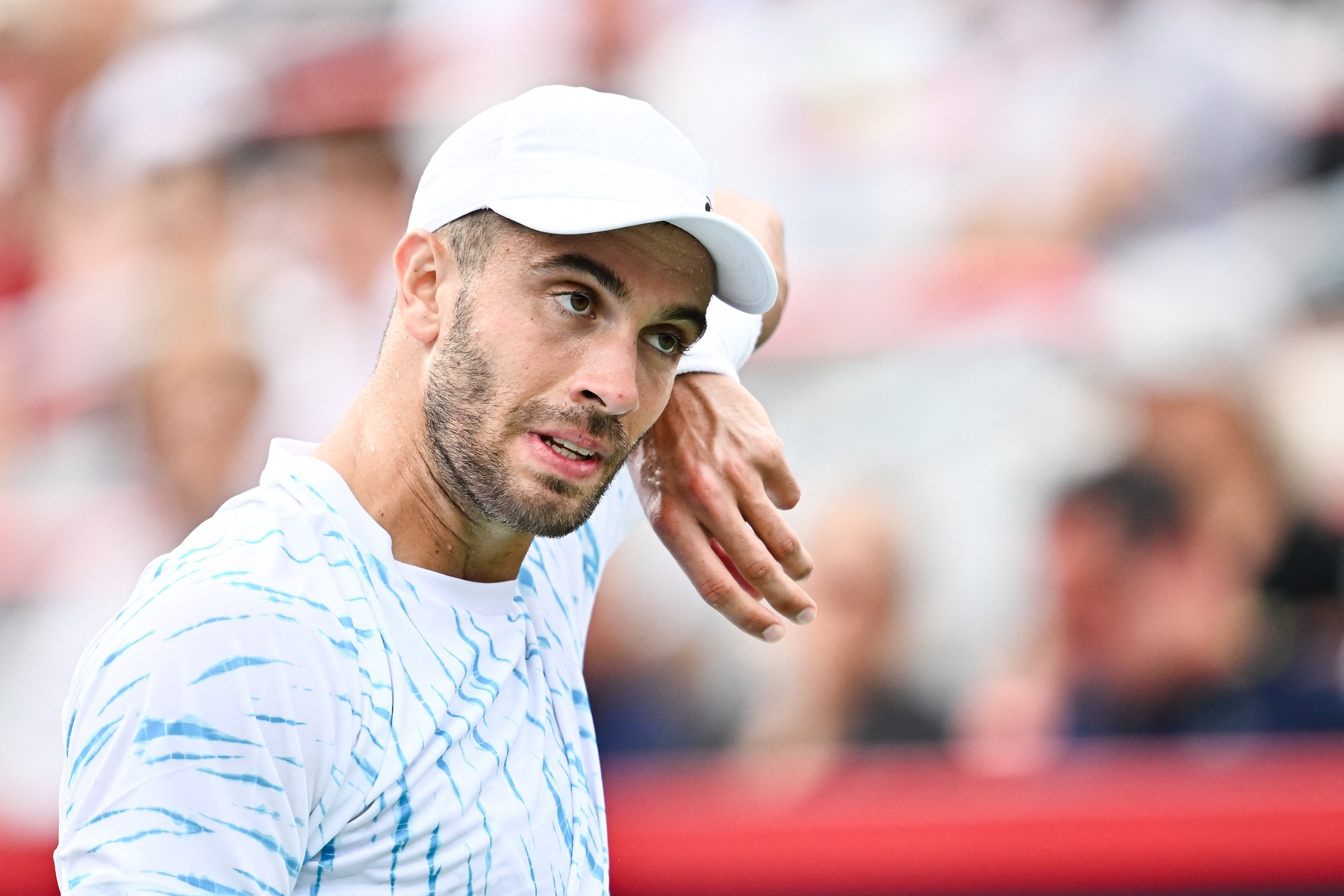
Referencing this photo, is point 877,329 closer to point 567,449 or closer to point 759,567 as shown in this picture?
point 759,567

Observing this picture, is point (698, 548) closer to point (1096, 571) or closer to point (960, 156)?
point (1096, 571)

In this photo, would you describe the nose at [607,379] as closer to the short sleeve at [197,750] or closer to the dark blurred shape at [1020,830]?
the short sleeve at [197,750]

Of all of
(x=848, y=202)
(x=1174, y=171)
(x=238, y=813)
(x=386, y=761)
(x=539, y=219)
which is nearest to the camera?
(x=238, y=813)

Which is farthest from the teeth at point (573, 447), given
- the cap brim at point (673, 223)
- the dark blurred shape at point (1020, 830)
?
the dark blurred shape at point (1020, 830)

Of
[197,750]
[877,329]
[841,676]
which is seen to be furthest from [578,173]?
[877,329]

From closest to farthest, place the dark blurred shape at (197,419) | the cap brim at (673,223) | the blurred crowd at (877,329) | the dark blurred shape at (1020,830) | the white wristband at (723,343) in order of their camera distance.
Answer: the cap brim at (673,223), the white wristband at (723,343), the dark blurred shape at (1020,830), the blurred crowd at (877,329), the dark blurred shape at (197,419)

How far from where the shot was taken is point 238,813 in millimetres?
1268

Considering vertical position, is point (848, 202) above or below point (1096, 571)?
above

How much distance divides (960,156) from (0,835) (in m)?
3.71

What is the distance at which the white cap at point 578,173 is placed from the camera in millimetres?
1539

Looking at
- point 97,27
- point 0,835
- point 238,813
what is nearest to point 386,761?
point 238,813

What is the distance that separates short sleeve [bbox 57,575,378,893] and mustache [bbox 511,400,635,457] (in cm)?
36

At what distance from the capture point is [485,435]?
1.60 meters

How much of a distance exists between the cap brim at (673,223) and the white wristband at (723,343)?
25 cm
